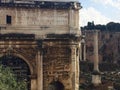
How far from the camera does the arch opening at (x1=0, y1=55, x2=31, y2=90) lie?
25.5m

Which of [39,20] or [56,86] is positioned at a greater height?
[39,20]

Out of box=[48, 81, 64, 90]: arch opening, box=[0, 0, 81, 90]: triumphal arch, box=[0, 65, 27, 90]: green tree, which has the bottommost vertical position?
box=[48, 81, 64, 90]: arch opening

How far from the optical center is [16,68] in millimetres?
25641

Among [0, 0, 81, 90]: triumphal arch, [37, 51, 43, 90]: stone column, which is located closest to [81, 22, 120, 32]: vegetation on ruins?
[0, 0, 81, 90]: triumphal arch

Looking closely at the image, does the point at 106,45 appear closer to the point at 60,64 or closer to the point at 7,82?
the point at 60,64

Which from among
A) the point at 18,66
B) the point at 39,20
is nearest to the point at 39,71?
the point at 18,66

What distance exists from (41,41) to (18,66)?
1907mm

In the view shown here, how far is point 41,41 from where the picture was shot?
1017 inches

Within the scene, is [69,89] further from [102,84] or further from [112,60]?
[112,60]

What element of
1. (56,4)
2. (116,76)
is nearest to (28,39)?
(56,4)

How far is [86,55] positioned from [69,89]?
46527 mm

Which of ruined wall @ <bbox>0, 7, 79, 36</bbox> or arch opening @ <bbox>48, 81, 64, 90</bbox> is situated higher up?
ruined wall @ <bbox>0, 7, 79, 36</bbox>

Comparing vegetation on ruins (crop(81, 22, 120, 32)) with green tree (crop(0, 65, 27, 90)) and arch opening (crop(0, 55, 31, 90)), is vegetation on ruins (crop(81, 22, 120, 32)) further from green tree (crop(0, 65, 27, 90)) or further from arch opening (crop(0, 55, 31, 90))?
green tree (crop(0, 65, 27, 90))

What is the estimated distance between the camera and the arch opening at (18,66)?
25.5m
